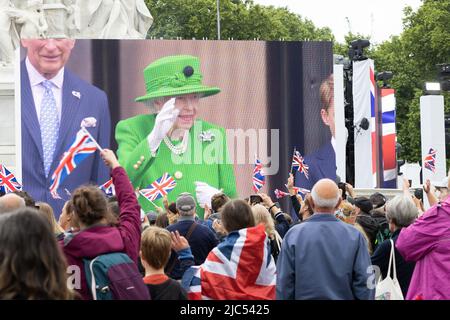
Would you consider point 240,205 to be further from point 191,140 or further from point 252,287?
point 191,140

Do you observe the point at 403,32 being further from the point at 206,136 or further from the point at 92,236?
the point at 92,236

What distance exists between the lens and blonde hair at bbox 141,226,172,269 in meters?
6.56

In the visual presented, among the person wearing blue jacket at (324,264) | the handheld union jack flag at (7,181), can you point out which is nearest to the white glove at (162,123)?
the handheld union jack flag at (7,181)

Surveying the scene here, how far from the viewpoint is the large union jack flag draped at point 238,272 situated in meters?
6.87

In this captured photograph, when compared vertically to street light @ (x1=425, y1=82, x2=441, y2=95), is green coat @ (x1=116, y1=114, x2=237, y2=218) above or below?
below

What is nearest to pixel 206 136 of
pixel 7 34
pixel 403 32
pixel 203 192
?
pixel 203 192

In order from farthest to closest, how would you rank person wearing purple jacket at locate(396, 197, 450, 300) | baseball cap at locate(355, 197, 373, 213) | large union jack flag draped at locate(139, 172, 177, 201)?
large union jack flag draped at locate(139, 172, 177, 201)
baseball cap at locate(355, 197, 373, 213)
person wearing purple jacket at locate(396, 197, 450, 300)

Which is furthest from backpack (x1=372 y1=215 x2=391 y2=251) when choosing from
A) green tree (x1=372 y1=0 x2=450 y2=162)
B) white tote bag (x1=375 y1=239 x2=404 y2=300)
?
green tree (x1=372 y1=0 x2=450 y2=162)

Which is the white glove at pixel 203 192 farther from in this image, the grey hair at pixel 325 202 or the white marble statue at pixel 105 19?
the grey hair at pixel 325 202

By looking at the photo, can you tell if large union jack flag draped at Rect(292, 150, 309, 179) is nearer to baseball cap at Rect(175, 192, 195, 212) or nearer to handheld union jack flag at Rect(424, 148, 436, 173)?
handheld union jack flag at Rect(424, 148, 436, 173)

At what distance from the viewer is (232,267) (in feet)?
22.6

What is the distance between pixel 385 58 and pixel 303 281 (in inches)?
Result: 2425

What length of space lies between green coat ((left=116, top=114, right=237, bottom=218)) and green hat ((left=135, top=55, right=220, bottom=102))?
49cm
